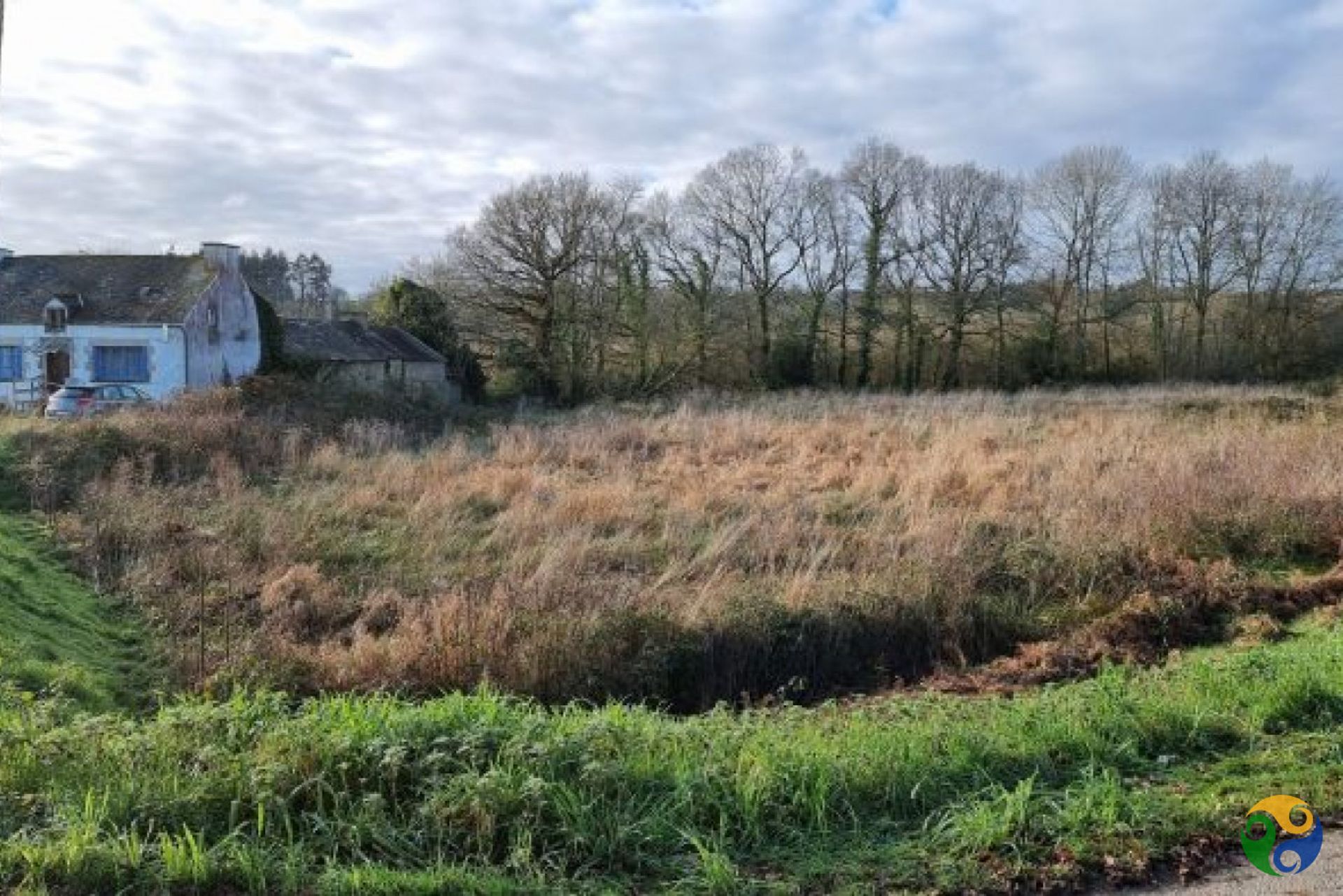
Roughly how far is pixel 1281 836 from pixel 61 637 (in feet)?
33.9

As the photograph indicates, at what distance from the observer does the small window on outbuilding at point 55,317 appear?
37406 mm

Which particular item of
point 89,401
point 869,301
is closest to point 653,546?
point 89,401

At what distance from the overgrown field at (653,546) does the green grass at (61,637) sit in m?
0.46

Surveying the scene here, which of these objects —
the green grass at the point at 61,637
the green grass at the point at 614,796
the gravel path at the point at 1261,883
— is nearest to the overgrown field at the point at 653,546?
the green grass at the point at 61,637

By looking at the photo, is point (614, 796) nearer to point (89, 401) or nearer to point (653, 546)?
point (653, 546)

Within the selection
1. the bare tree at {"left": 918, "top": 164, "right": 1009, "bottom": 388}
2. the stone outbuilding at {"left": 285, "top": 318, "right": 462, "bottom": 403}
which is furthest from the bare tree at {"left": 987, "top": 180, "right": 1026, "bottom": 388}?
the stone outbuilding at {"left": 285, "top": 318, "right": 462, "bottom": 403}

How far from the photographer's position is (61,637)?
1018cm

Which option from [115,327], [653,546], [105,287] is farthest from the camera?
[105,287]

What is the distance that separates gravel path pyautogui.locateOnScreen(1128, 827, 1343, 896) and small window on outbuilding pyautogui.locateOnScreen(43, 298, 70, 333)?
4152cm

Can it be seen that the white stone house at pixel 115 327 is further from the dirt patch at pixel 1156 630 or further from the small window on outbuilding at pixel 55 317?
the dirt patch at pixel 1156 630

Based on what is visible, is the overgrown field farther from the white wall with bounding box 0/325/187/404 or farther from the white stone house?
the white stone house

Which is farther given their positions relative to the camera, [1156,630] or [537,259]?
[537,259]

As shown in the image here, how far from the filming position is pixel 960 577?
1151 cm

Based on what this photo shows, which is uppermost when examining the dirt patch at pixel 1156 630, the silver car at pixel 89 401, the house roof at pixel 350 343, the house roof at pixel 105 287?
the house roof at pixel 105 287
